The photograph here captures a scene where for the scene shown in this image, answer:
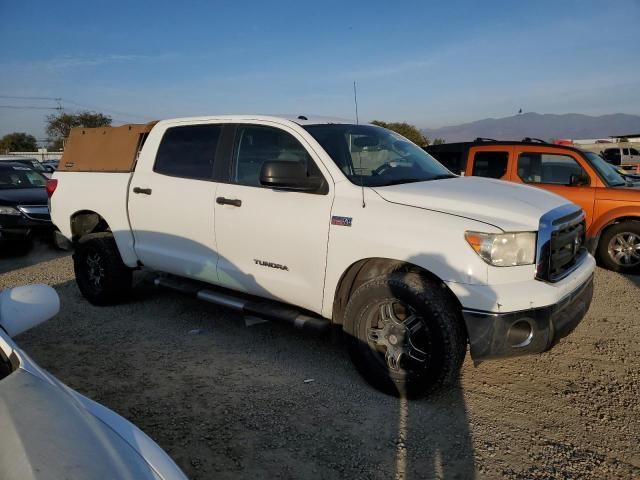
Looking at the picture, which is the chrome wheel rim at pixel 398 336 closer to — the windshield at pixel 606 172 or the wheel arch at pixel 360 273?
the wheel arch at pixel 360 273

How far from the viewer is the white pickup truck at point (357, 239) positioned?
10.1 feet

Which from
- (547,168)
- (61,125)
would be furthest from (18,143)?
(547,168)

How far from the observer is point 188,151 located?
4.61m

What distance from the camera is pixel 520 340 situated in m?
3.09

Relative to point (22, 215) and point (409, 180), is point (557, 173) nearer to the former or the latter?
point (409, 180)

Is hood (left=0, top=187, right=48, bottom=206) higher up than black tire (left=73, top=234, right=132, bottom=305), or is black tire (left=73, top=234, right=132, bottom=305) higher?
hood (left=0, top=187, right=48, bottom=206)

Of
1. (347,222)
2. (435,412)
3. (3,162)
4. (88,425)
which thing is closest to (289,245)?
(347,222)

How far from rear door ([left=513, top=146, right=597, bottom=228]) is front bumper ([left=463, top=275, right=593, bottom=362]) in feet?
16.0

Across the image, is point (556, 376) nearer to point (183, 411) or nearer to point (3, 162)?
point (183, 411)

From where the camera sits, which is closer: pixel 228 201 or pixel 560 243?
pixel 560 243

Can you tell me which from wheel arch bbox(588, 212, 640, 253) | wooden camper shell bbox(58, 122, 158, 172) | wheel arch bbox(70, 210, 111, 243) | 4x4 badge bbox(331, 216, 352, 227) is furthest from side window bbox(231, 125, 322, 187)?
wheel arch bbox(588, 212, 640, 253)

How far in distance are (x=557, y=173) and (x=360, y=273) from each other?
543 cm

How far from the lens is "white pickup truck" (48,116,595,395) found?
Result: 3.08 meters

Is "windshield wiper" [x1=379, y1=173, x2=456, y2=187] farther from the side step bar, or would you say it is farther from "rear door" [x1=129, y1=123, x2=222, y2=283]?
"rear door" [x1=129, y1=123, x2=222, y2=283]
